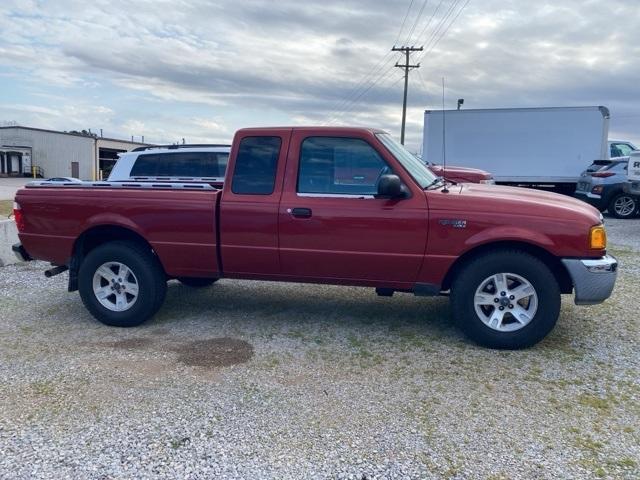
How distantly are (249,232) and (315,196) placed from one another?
691 mm

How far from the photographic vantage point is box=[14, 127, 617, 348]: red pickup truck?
4527 mm

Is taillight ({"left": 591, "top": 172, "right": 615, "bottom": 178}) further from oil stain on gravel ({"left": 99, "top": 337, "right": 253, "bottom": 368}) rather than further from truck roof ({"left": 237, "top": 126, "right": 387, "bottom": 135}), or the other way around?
oil stain on gravel ({"left": 99, "top": 337, "right": 253, "bottom": 368})

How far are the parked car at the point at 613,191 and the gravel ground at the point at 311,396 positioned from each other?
9920 mm

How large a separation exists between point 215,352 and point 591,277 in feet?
10.4

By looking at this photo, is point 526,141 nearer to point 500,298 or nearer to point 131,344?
point 500,298

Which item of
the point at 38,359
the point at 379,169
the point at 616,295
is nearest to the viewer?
the point at 38,359

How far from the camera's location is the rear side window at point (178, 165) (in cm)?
798

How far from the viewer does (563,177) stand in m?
A: 17.7

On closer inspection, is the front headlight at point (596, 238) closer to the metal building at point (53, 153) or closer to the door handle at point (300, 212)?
the door handle at point (300, 212)

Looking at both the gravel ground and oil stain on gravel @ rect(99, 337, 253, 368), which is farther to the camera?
oil stain on gravel @ rect(99, 337, 253, 368)

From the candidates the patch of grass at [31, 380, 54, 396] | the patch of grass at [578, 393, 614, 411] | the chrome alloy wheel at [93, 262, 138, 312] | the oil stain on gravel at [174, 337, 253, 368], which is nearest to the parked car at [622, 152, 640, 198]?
the patch of grass at [578, 393, 614, 411]

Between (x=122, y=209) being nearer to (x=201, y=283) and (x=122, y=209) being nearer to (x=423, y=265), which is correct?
(x=201, y=283)

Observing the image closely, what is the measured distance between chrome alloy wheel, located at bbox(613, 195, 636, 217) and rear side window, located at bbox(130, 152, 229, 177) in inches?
451

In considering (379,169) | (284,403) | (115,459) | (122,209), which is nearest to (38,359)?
(122,209)
